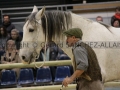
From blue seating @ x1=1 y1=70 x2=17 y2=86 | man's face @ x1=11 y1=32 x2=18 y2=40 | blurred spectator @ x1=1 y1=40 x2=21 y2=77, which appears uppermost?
man's face @ x1=11 y1=32 x2=18 y2=40

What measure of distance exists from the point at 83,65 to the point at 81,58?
9 centimetres

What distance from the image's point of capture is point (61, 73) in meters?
5.84

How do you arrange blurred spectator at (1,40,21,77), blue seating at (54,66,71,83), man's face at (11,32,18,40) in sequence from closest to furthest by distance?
blue seating at (54,66,71,83)
blurred spectator at (1,40,21,77)
man's face at (11,32,18,40)

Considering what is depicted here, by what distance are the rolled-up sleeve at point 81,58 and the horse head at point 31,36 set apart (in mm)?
1177

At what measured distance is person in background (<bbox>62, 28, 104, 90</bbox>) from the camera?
320 centimetres

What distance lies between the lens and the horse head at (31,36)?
167 inches

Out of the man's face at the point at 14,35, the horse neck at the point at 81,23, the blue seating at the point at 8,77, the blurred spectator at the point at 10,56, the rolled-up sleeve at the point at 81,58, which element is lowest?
the blue seating at the point at 8,77

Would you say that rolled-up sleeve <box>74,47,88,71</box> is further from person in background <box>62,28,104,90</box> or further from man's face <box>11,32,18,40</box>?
man's face <box>11,32,18,40</box>

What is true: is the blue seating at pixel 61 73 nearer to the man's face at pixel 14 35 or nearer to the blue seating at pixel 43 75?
the blue seating at pixel 43 75

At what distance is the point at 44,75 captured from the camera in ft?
19.5

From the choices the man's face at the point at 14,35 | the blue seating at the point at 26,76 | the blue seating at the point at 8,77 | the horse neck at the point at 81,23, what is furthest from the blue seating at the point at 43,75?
the horse neck at the point at 81,23

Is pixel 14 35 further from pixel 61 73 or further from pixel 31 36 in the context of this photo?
pixel 31 36

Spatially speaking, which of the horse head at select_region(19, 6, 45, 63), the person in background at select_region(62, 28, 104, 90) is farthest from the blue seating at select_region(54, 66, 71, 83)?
the person in background at select_region(62, 28, 104, 90)

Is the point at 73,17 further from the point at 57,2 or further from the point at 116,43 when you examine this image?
the point at 57,2
